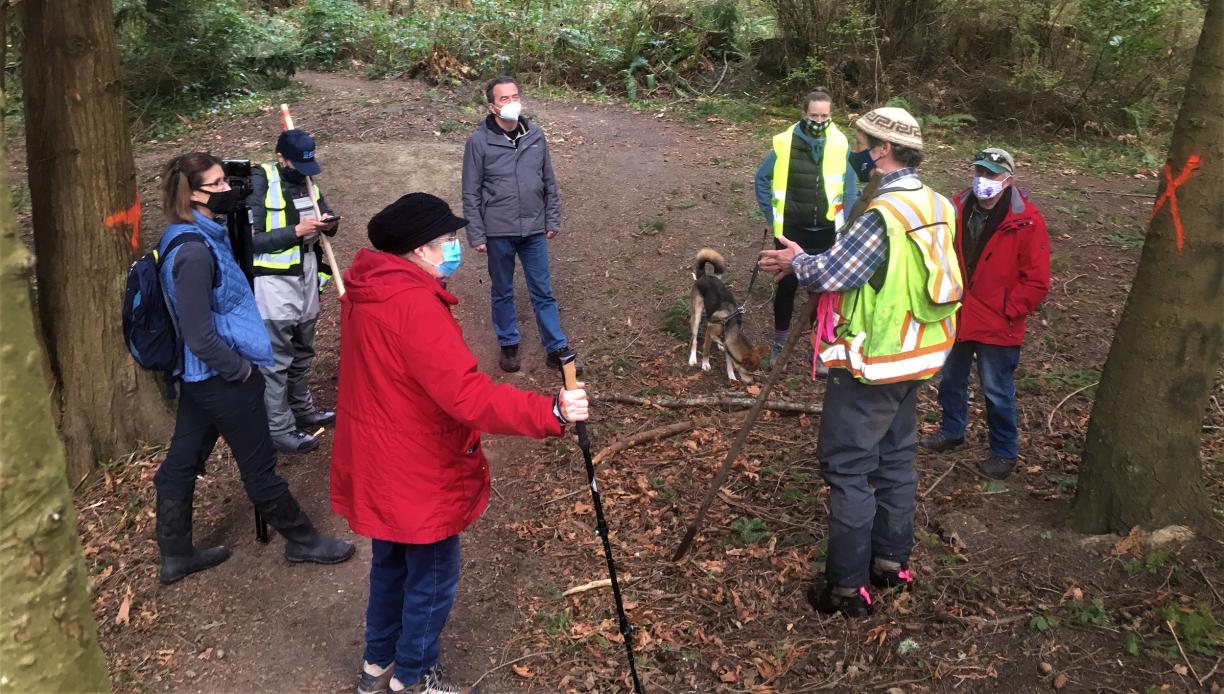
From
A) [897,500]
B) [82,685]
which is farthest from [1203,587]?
[82,685]

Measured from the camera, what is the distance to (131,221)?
584 cm

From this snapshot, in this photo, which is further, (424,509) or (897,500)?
(897,500)

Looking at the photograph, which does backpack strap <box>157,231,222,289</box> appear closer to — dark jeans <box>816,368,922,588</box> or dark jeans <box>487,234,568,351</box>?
dark jeans <box>487,234,568,351</box>

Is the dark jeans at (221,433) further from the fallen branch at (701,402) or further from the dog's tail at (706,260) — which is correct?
the dog's tail at (706,260)

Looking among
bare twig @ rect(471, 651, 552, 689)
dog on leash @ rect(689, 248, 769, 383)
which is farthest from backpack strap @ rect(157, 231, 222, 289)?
dog on leash @ rect(689, 248, 769, 383)

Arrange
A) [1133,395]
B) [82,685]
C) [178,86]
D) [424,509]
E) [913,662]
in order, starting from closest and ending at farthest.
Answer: [82,685] < [424,509] < [913,662] < [1133,395] < [178,86]

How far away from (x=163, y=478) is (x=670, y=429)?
137 inches

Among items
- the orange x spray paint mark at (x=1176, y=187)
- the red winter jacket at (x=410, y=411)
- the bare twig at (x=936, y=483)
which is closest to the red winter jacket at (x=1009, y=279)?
the bare twig at (x=936, y=483)

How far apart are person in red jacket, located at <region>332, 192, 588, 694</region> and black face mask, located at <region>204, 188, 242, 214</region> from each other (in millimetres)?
1474

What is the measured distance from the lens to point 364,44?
17734mm

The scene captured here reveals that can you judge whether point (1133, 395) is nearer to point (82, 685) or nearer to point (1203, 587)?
point (1203, 587)

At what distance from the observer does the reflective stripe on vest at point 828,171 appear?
662 centimetres

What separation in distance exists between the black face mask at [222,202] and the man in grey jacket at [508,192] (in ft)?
7.37

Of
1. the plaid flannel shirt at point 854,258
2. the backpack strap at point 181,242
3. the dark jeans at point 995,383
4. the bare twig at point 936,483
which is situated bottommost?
the bare twig at point 936,483
